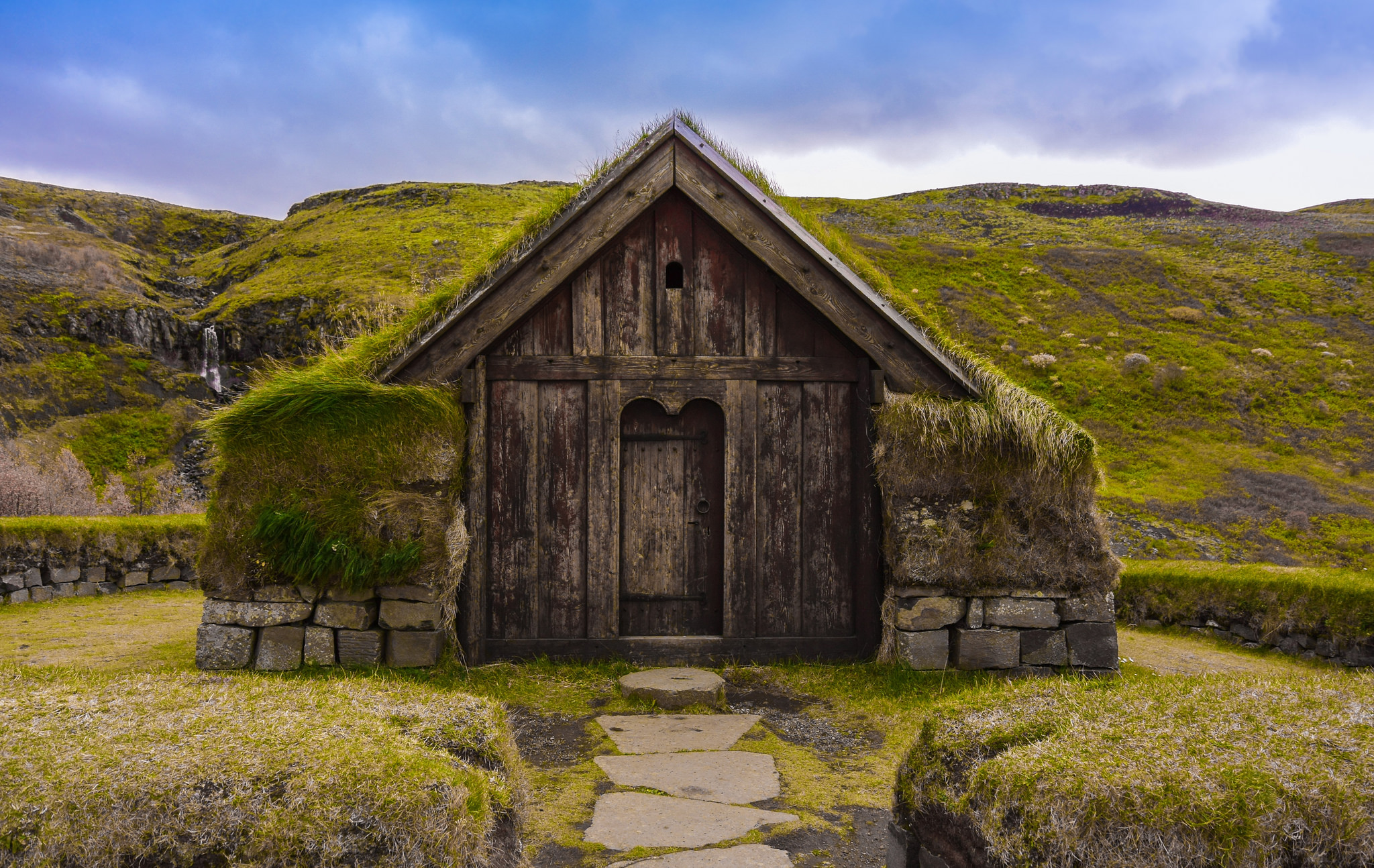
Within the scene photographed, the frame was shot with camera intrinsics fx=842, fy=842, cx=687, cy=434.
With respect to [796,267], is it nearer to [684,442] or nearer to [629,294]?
[629,294]

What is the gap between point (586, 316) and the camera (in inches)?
295

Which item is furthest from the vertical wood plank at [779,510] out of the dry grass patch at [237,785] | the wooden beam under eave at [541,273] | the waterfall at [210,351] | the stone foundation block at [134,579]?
the waterfall at [210,351]

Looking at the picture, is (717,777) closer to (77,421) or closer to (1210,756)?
(1210,756)

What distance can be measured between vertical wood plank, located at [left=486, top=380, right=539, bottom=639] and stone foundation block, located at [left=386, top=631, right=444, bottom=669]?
714mm

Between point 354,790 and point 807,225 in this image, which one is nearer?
point 354,790

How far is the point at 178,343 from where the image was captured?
36.0 m

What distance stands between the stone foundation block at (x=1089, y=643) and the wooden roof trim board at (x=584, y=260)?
2137 millimetres

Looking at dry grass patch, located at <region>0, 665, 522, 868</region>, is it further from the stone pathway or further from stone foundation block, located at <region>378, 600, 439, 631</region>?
stone foundation block, located at <region>378, 600, 439, 631</region>

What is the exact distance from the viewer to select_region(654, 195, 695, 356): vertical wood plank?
7523 millimetres

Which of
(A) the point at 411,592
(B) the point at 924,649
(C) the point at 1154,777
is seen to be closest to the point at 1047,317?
(B) the point at 924,649

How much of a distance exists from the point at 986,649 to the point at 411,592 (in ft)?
15.5

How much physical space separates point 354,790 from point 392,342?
210 inches

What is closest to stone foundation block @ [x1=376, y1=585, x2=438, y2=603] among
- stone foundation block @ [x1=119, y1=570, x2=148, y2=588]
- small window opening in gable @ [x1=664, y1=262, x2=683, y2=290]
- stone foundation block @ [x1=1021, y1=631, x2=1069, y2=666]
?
small window opening in gable @ [x1=664, y1=262, x2=683, y2=290]

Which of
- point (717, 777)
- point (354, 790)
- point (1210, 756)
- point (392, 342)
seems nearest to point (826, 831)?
point (717, 777)
